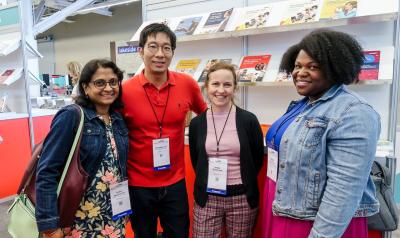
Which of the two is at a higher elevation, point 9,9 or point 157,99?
point 9,9

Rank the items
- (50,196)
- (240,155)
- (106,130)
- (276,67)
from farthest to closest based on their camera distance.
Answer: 1. (276,67)
2. (240,155)
3. (106,130)
4. (50,196)

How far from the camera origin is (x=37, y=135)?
3752 mm

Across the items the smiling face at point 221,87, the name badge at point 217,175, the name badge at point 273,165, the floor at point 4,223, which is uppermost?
the smiling face at point 221,87

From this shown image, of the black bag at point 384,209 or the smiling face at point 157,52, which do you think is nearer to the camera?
the black bag at point 384,209

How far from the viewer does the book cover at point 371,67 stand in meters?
1.92

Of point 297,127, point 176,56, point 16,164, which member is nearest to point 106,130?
point 297,127

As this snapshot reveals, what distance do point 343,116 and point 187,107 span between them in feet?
3.04

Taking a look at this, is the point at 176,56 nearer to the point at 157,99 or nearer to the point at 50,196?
the point at 157,99

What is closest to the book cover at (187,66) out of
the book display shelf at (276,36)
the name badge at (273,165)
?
the book display shelf at (276,36)

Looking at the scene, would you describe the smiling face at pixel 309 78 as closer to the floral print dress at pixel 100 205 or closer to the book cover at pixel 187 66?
the floral print dress at pixel 100 205

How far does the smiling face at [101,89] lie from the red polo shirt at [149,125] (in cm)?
20

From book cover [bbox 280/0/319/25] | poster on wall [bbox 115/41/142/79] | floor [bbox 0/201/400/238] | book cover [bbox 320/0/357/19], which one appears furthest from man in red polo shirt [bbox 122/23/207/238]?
poster on wall [bbox 115/41/142/79]

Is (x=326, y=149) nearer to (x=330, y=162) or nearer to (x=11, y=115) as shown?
(x=330, y=162)

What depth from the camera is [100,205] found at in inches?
53.2
